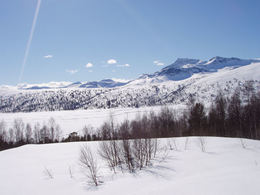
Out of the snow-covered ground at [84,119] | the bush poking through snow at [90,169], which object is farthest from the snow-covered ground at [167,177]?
the snow-covered ground at [84,119]

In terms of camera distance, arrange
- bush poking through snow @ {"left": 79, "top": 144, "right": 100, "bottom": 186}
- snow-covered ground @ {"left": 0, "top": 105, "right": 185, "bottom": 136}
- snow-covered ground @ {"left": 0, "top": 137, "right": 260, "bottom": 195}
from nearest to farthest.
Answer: snow-covered ground @ {"left": 0, "top": 137, "right": 260, "bottom": 195} < bush poking through snow @ {"left": 79, "top": 144, "right": 100, "bottom": 186} < snow-covered ground @ {"left": 0, "top": 105, "right": 185, "bottom": 136}

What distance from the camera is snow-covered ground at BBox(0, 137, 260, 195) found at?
7621mm

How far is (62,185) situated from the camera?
10.2 metres

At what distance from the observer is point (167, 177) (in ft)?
31.7

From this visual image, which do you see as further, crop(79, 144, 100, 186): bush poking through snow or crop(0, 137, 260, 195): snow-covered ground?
crop(79, 144, 100, 186): bush poking through snow

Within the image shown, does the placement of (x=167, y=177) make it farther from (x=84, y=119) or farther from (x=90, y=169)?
(x=84, y=119)

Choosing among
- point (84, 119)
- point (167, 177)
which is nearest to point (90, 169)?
point (167, 177)

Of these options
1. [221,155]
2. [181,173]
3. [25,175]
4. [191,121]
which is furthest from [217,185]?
[191,121]

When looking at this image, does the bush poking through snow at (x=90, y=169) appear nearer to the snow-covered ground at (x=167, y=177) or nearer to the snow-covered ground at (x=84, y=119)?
the snow-covered ground at (x=167, y=177)

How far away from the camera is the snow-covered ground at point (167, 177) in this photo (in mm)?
7621

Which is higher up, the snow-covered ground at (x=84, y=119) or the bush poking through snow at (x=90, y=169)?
the snow-covered ground at (x=84, y=119)

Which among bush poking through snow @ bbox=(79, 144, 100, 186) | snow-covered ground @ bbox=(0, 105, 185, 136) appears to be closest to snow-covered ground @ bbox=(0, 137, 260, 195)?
bush poking through snow @ bbox=(79, 144, 100, 186)

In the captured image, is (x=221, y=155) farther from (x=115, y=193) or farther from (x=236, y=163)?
(x=115, y=193)

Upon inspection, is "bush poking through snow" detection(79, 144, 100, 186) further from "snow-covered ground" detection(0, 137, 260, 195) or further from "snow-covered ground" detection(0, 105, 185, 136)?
"snow-covered ground" detection(0, 105, 185, 136)
